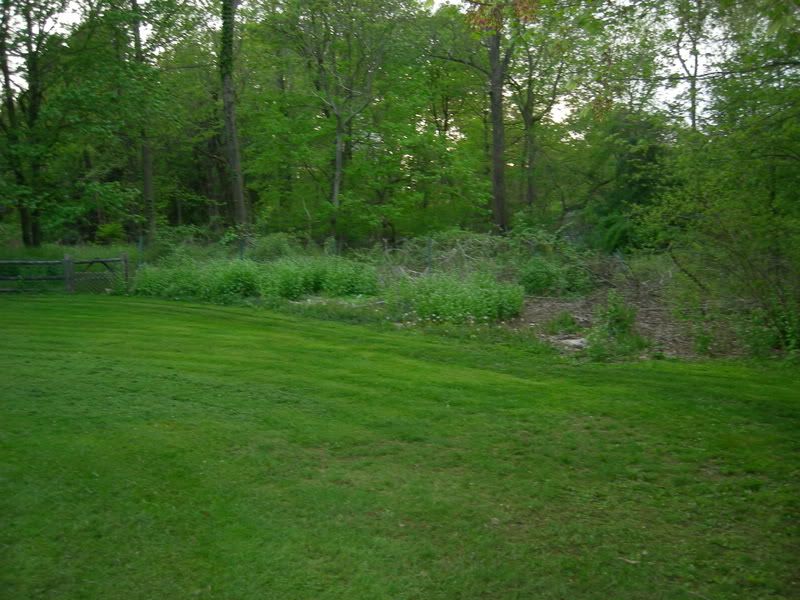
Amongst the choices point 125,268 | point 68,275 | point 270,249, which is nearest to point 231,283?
point 270,249

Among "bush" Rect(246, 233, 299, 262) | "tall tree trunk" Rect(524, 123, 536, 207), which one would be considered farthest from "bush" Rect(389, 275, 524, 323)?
"tall tree trunk" Rect(524, 123, 536, 207)

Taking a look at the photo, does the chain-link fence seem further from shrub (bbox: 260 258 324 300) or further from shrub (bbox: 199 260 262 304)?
shrub (bbox: 260 258 324 300)

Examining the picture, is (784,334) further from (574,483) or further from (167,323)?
(167,323)

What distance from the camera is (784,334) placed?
10.8m

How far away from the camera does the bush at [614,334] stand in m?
11.0

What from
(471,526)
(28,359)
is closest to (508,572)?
(471,526)

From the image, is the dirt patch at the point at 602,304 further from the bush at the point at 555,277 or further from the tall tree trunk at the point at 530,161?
the tall tree trunk at the point at 530,161

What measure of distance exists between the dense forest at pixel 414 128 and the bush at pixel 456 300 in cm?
267

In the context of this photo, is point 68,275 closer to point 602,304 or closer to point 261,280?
point 261,280

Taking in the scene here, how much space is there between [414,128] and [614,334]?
1981 cm

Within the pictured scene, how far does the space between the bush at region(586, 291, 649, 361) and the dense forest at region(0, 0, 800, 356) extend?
48.2 inches

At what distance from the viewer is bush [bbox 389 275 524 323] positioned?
13.5m

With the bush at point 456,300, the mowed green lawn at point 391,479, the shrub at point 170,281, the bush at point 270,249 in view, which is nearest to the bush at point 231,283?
the shrub at point 170,281

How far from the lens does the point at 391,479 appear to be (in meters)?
5.94
